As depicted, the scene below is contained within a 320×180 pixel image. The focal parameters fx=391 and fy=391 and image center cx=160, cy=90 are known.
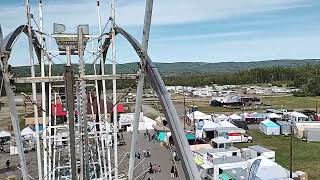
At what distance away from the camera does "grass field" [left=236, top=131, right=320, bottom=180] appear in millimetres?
23203

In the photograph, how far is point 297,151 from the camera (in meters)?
28.1

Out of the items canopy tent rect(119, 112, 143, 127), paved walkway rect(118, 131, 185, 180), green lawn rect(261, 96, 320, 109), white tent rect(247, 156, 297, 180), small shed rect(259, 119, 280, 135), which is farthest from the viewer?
green lawn rect(261, 96, 320, 109)

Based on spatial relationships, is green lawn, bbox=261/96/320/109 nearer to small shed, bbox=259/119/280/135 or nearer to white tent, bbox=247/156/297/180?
small shed, bbox=259/119/280/135

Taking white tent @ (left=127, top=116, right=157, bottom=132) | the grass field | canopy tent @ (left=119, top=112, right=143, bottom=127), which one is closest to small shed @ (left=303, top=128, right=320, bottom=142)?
the grass field

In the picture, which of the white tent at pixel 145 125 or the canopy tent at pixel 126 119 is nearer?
the white tent at pixel 145 125

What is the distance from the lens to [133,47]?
8.95 metres

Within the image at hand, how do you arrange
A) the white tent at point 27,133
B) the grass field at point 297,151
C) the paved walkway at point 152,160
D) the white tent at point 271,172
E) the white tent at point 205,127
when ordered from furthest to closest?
1. the white tent at point 205,127
2. the white tent at point 27,133
3. the grass field at point 297,151
4. the paved walkway at point 152,160
5. the white tent at point 271,172

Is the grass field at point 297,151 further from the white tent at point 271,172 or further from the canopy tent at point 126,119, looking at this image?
the canopy tent at point 126,119

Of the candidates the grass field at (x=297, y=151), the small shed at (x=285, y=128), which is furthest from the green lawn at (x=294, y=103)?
the grass field at (x=297, y=151)

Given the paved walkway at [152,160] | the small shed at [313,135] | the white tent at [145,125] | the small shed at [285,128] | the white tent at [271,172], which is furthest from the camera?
the white tent at [145,125]

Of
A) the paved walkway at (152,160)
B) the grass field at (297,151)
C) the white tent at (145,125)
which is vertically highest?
the white tent at (145,125)

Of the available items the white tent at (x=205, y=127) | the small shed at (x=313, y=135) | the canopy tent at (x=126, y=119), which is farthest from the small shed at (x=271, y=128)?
the canopy tent at (x=126, y=119)

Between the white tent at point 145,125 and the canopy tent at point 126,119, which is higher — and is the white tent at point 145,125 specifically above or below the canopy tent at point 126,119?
below

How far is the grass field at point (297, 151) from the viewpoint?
2320 centimetres
